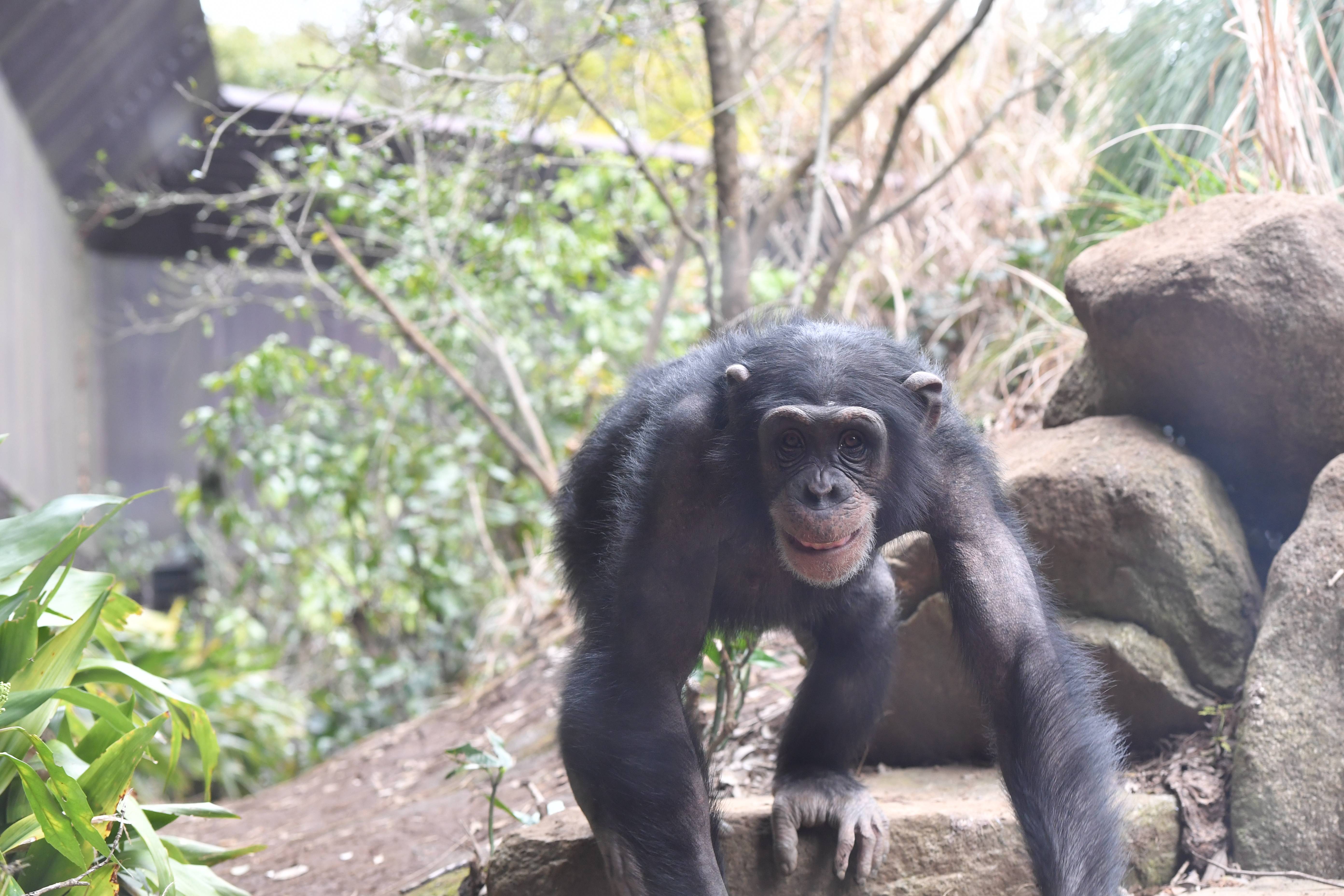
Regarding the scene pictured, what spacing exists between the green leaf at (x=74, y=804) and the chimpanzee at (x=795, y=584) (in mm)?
1224

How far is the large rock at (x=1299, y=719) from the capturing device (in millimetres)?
3096

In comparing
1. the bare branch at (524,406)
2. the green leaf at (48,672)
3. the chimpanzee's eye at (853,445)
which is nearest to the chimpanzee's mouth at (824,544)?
the chimpanzee's eye at (853,445)

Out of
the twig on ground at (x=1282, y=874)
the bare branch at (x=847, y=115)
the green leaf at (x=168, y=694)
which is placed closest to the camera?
the twig on ground at (x=1282, y=874)

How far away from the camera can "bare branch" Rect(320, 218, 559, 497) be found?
6262 millimetres

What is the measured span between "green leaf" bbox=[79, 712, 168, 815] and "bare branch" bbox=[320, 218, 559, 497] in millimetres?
3333

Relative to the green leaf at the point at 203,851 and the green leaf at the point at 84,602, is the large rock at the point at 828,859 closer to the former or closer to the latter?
the green leaf at the point at 203,851

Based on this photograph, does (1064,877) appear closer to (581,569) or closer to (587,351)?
(581,569)

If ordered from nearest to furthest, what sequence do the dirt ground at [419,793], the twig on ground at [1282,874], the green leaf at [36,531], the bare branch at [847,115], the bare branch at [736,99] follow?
the twig on ground at [1282,874], the green leaf at [36,531], the dirt ground at [419,793], the bare branch at [847,115], the bare branch at [736,99]

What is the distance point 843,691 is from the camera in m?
3.40

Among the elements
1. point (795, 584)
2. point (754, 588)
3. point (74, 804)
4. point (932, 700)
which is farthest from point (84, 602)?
point (932, 700)

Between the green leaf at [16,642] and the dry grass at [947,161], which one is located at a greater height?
the dry grass at [947,161]

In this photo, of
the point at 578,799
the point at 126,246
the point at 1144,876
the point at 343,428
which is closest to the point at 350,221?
the point at 343,428

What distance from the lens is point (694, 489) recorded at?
9.38 ft

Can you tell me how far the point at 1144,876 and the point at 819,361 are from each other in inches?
77.0
